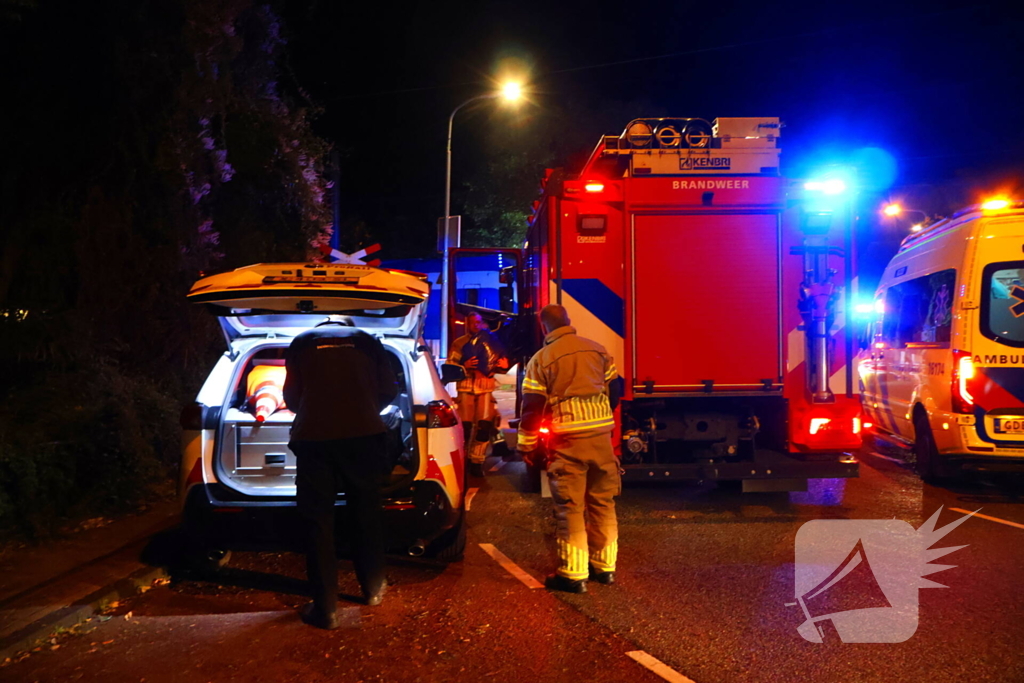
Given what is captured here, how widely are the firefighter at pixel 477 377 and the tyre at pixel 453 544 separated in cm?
329

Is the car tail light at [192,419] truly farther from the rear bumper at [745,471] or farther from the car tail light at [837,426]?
the car tail light at [837,426]

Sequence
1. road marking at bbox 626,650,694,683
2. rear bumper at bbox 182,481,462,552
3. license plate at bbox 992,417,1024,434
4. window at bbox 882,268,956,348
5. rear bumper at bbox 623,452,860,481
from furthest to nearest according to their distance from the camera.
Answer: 1. window at bbox 882,268,956,348
2. license plate at bbox 992,417,1024,434
3. rear bumper at bbox 623,452,860,481
4. rear bumper at bbox 182,481,462,552
5. road marking at bbox 626,650,694,683

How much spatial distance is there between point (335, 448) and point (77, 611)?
1706 millimetres

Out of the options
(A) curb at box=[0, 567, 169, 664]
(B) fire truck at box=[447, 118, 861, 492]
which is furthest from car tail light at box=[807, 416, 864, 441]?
(A) curb at box=[0, 567, 169, 664]

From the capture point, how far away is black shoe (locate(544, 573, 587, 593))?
5047mm

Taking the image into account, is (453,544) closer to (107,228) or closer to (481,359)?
(481,359)

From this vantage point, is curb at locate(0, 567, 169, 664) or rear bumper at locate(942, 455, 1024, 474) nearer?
curb at locate(0, 567, 169, 664)

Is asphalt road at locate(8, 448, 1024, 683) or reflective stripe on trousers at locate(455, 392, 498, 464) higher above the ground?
reflective stripe on trousers at locate(455, 392, 498, 464)

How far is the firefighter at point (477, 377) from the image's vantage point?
901 centimetres

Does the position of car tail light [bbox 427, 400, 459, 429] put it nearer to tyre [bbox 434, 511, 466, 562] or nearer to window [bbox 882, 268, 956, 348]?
tyre [bbox 434, 511, 466, 562]

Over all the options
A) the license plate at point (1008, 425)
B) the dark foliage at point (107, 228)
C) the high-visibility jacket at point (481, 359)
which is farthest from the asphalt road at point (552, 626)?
the high-visibility jacket at point (481, 359)

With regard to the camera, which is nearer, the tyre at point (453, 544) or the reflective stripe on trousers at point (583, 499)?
the reflective stripe on trousers at point (583, 499)

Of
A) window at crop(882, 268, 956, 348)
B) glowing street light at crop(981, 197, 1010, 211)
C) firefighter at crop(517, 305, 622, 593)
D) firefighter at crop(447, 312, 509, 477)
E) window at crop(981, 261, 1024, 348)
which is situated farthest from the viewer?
firefighter at crop(447, 312, 509, 477)

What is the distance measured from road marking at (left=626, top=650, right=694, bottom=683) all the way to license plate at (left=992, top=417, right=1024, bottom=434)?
513 centimetres
